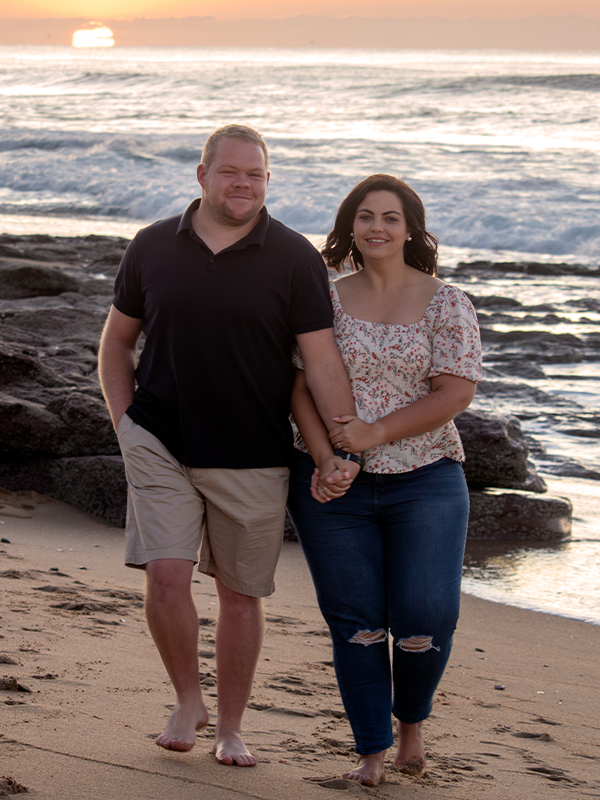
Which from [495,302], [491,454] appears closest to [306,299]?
[491,454]

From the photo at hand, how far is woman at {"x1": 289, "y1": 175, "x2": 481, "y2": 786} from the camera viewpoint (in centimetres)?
271

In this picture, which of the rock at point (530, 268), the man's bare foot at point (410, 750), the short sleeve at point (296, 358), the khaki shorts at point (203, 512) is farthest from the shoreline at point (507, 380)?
the short sleeve at point (296, 358)

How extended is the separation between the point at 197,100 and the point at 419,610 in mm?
52562

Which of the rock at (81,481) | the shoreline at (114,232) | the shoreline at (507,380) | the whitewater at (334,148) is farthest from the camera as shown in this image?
the whitewater at (334,148)

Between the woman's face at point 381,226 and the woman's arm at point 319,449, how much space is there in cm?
49

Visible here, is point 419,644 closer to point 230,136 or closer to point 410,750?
point 410,750

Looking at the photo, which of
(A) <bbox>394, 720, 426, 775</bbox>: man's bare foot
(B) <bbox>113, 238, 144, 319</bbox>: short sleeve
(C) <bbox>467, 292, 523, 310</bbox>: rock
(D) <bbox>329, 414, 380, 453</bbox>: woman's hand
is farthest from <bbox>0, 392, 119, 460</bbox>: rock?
(C) <bbox>467, 292, 523, 310</bbox>: rock

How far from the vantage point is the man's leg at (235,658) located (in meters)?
2.74

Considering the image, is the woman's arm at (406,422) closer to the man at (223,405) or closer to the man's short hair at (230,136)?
the man at (223,405)

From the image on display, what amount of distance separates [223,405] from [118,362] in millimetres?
505

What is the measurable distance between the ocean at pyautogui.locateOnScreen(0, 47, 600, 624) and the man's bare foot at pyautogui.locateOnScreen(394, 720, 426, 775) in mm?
2118

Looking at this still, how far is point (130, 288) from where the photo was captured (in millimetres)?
2961

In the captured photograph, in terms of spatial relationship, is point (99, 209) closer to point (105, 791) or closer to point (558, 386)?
point (558, 386)

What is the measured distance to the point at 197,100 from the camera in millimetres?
51500
